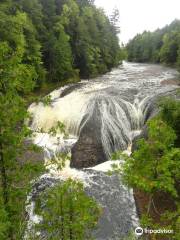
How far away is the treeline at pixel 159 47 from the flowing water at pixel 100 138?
28615 millimetres

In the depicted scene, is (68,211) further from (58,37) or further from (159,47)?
(159,47)

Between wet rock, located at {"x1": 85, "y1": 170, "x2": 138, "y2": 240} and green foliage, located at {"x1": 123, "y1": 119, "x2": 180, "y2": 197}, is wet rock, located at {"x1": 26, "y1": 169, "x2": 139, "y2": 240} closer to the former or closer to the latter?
wet rock, located at {"x1": 85, "y1": 170, "x2": 138, "y2": 240}

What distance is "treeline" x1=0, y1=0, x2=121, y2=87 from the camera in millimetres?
31188

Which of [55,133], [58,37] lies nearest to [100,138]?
[55,133]

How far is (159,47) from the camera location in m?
78.1

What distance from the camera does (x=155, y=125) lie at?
872cm

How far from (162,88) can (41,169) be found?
25671 millimetres

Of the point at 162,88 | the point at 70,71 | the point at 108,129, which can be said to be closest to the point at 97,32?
the point at 70,71

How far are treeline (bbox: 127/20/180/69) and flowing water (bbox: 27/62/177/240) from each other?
2861 centimetres

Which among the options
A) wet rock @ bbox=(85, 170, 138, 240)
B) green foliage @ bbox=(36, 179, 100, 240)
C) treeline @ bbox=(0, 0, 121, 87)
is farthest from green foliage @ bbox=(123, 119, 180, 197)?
treeline @ bbox=(0, 0, 121, 87)

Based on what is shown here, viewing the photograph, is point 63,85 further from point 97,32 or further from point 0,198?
point 0,198

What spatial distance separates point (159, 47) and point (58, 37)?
43.2m

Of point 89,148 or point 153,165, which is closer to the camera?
point 153,165

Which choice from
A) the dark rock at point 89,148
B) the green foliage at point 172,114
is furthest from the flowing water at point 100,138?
the green foliage at point 172,114
